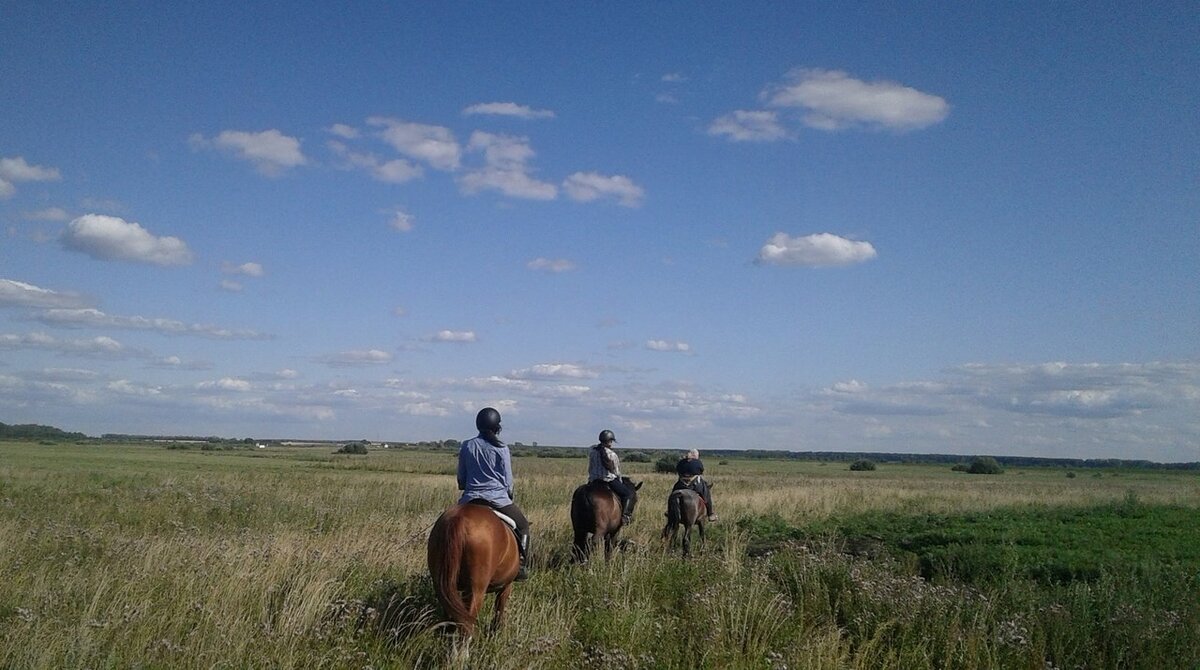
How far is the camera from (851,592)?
8875 millimetres

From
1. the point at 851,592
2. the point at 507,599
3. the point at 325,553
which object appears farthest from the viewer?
the point at 325,553

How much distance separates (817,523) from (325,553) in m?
14.2

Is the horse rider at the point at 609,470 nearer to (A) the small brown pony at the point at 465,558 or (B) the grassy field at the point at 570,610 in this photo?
(B) the grassy field at the point at 570,610

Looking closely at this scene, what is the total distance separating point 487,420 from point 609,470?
5.68 meters

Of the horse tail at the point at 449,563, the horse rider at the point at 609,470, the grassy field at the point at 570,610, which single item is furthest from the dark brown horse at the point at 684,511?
the horse tail at the point at 449,563

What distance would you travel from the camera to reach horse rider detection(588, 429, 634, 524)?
1355cm

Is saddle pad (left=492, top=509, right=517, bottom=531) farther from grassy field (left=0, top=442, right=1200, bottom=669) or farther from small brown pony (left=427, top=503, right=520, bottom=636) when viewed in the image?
grassy field (left=0, top=442, right=1200, bottom=669)

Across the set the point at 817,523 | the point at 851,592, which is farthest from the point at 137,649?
the point at 817,523

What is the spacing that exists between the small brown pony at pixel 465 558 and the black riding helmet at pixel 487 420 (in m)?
0.80

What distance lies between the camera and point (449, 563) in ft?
24.6

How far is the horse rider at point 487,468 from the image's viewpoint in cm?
824

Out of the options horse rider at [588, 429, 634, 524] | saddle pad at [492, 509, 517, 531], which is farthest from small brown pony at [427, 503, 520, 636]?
horse rider at [588, 429, 634, 524]

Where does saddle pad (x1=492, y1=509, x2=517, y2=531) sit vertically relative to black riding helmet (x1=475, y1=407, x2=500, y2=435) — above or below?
below

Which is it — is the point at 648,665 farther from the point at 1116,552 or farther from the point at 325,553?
the point at 1116,552
